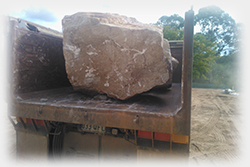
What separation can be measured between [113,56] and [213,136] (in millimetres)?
4101

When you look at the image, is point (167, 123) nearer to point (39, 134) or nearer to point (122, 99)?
point (122, 99)

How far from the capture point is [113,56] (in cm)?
188

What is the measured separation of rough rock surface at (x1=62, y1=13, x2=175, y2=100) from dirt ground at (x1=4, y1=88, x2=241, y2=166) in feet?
7.84

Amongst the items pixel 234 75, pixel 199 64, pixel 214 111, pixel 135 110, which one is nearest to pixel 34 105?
pixel 135 110

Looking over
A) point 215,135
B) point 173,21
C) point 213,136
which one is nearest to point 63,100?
point 213,136

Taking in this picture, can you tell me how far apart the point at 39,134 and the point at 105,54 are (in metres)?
1.34

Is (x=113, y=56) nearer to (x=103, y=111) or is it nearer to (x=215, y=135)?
(x=103, y=111)

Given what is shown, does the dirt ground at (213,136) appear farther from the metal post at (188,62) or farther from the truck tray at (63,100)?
the metal post at (188,62)

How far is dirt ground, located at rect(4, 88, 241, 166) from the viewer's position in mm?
3517

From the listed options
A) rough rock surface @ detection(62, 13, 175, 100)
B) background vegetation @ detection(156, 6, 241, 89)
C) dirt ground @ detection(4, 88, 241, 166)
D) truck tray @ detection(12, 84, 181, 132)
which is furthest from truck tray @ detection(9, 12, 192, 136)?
background vegetation @ detection(156, 6, 241, 89)

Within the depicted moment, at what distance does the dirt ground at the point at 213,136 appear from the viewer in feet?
11.5

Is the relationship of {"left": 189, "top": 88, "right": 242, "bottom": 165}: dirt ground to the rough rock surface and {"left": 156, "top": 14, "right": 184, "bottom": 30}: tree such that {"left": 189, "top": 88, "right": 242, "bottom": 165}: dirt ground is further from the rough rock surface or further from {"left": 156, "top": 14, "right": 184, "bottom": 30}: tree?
{"left": 156, "top": 14, "right": 184, "bottom": 30}: tree

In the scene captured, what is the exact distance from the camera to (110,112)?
160cm

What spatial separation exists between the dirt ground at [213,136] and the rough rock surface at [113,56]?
2.39 m
